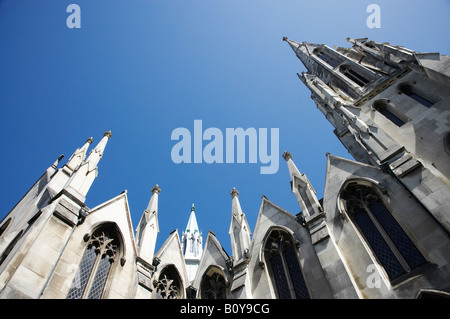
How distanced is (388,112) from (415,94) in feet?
5.57

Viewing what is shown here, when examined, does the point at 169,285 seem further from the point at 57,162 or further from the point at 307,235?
the point at 57,162

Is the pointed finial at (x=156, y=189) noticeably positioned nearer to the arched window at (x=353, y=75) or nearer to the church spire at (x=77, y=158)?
the church spire at (x=77, y=158)

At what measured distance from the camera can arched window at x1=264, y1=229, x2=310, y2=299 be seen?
11351mm

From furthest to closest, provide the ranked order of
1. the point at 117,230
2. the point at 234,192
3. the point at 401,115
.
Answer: the point at 234,192 → the point at 401,115 → the point at 117,230

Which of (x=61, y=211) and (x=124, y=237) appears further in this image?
(x=124, y=237)

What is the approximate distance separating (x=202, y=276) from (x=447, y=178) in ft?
39.6

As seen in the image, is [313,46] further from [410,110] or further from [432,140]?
[432,140]

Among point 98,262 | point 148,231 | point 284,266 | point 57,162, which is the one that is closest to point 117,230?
point 98,262

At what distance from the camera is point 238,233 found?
14930 mm

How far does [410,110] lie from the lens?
51.5 feet

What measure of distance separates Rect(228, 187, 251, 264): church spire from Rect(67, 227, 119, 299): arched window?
18.8 ft

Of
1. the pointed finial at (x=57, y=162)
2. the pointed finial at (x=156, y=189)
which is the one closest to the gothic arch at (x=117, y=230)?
the pointed finial at (x=156, y=189)

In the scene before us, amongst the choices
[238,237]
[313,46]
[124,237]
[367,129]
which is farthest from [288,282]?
[313,46]
